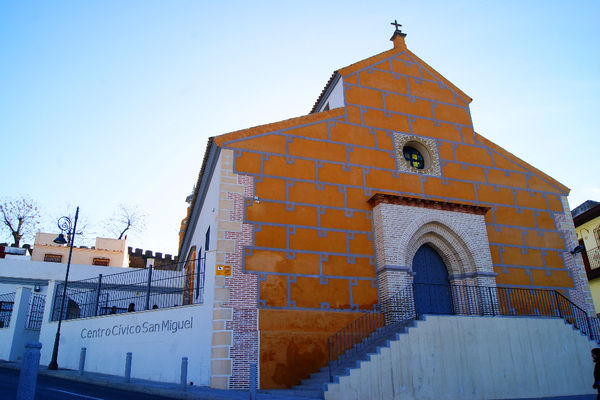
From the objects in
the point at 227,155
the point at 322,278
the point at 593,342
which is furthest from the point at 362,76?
the point at 593,342

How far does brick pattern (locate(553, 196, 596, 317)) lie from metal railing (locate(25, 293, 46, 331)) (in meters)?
20.0

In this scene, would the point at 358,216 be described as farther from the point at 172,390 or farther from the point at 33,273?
the point at 33,273

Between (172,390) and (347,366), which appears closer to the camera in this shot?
(172,390)

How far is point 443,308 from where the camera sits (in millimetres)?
15227

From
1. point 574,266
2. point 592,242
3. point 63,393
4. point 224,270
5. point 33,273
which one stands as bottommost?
point 63,393

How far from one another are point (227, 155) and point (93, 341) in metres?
7.56

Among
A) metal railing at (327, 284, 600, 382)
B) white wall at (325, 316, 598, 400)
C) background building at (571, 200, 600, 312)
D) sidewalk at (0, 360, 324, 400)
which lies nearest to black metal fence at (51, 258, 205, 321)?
sidewalk at (0, 360, 324, 400)

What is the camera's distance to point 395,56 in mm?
18625

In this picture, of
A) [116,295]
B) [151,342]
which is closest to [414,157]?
[151,342]

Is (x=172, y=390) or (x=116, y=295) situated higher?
(x=116, y=295)

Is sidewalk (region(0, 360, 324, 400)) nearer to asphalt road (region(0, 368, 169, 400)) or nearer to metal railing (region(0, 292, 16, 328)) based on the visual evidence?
asphalt road (region(0, 368, 169, 400))

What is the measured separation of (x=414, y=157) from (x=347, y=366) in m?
8.82

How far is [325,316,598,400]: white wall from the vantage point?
441 inches

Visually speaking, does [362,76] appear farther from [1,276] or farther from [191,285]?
[1,276]
